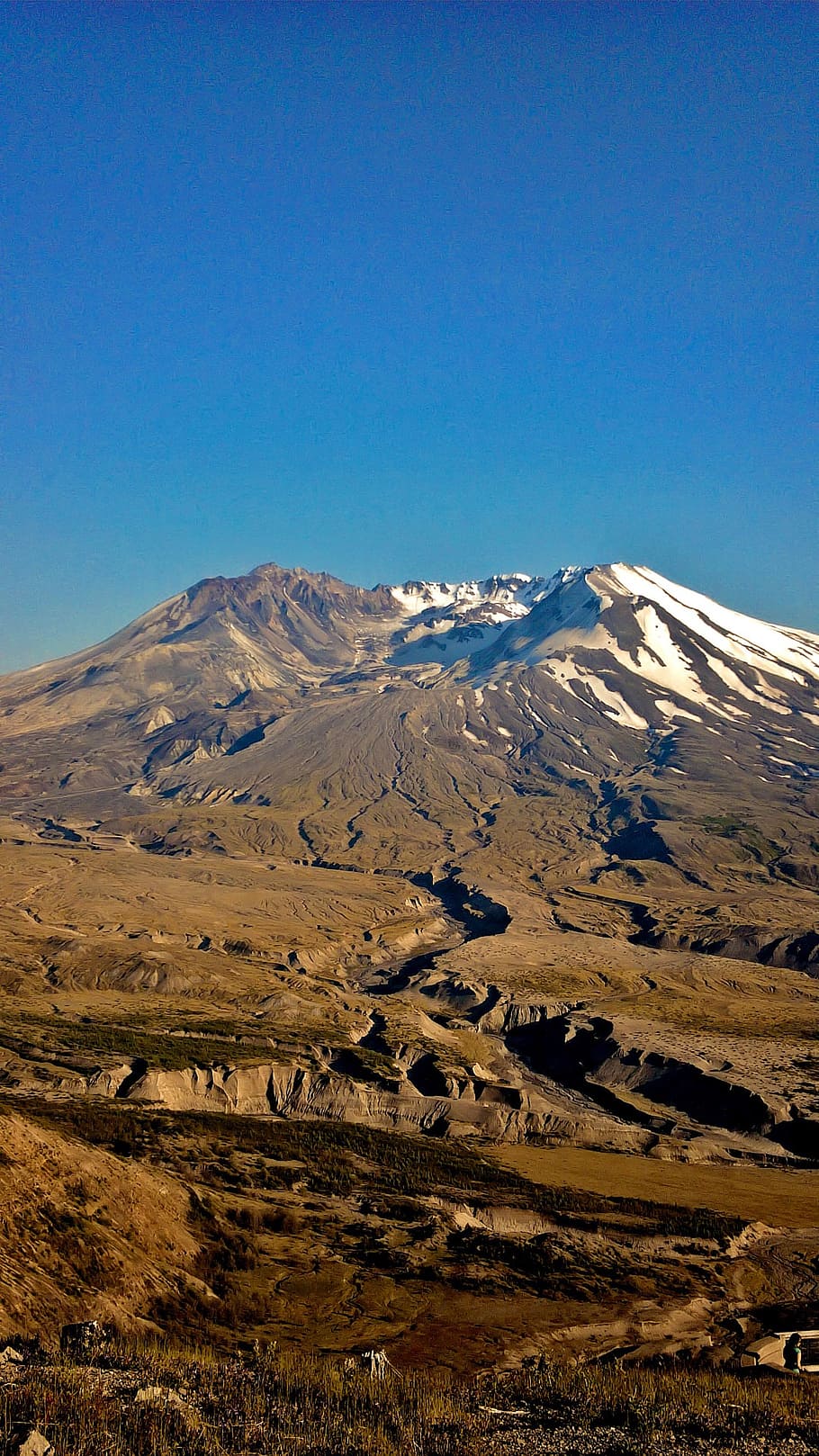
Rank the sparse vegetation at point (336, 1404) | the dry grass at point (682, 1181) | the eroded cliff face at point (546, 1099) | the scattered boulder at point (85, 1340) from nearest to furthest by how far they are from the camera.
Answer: the sparse vegetation at point (336, 1404), the scattered boulder at point (85, 1340), the dry grass at point (682, 1181), the eroded cliff face at point (546, 1099)

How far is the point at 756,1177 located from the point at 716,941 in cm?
7395

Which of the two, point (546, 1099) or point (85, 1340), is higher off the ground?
point (85, 1340)

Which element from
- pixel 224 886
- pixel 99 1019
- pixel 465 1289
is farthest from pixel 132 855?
pixel 465 1289

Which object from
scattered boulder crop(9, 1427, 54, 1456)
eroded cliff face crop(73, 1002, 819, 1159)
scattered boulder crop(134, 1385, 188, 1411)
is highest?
scattered boulder crop(9, 1427, 54, 1456)

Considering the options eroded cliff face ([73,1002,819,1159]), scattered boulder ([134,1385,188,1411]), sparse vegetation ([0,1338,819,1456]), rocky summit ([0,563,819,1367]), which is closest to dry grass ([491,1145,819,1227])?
rocky summit ([0,563,819,1367])

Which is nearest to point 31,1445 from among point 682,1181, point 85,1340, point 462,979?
point 85,1340

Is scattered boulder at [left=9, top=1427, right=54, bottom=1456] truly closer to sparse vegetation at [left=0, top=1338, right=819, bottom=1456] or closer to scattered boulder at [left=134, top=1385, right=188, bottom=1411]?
sparse vegetation at [left=0, top=1338, right=819, bottom=1456]

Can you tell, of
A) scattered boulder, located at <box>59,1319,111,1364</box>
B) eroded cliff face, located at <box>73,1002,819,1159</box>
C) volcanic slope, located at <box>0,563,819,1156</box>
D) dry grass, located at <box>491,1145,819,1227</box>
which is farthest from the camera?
volcanic slope, located at <box>0,563,819,1156</box>

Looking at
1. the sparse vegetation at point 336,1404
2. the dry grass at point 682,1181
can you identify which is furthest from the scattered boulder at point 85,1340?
the dry grass at point 682,1181

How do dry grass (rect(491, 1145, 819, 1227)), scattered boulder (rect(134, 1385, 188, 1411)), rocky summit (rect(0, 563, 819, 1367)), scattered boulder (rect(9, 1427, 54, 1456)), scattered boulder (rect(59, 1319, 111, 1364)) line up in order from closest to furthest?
scattered boulder (rect(9, 1427, 54, 1456))
scattered boulder (rect(134, 1385, 188, 1411))
scattered boulder (rect(59, 1319, 111, 1364))
rocky summit (rect(0, 563, 819, 1367))
dry grass (rect(491, 1145, 819, 1227))

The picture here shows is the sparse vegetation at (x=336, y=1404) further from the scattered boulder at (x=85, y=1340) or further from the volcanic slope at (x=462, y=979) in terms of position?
the volcanic slope at (x=462, y=979)

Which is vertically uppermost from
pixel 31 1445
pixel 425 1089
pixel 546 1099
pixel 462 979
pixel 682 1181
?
pixel 31 1445

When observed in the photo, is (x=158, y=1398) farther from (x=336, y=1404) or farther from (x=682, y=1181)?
(x=682, y=1181)

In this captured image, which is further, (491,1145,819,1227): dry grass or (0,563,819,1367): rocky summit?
(491,1145,819,1227): dry grass
